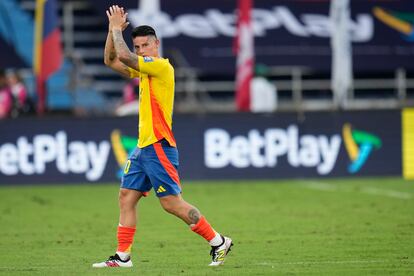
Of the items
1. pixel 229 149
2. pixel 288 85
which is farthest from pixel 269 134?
pixel 288 85

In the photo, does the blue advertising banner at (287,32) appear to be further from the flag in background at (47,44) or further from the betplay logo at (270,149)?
the betplay logo at (270,149)

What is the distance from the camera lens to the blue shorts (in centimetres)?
972

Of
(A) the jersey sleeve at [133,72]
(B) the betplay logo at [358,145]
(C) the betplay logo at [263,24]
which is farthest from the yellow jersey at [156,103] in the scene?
(C) the betplay logo at [263,24]

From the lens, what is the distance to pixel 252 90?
23.7 metres

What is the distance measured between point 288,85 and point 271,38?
1976 mm

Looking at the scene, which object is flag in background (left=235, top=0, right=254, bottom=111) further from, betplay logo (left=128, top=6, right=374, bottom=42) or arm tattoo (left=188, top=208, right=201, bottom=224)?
arm tattoo (left=188, top=208, right=201, bottom=224)

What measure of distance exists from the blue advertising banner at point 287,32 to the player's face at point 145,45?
54.2 ft

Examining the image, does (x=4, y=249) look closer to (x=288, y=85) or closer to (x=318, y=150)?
(x=318, y=150)

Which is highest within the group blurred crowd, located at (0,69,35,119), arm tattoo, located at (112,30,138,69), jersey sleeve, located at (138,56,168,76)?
arm tattoo, located at (112,30,138,69)

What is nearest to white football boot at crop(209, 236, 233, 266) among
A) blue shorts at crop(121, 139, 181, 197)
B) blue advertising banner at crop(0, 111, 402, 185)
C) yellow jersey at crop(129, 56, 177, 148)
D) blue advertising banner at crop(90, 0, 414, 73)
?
blue shorts at crop(121, 139, 181, 197)

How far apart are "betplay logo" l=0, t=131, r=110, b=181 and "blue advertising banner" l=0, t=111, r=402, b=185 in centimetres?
2

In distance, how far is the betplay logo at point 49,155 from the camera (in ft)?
64.8

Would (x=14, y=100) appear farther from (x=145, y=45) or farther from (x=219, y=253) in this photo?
(x=219, y=253)

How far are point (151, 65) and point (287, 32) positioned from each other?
18.4 m
